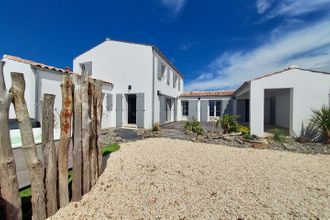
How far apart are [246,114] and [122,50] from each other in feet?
43.7

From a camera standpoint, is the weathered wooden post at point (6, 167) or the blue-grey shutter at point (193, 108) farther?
the blue-grey shutter at point (193, 108)

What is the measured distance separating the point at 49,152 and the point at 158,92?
11.3m

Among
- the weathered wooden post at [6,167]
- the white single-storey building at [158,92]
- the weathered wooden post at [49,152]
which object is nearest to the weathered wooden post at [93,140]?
the weathered wooden post at [49,152]

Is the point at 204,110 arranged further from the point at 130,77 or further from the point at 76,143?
the point at 76,143

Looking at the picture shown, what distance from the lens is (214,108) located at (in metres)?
18.1

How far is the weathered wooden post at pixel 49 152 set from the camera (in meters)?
2.44

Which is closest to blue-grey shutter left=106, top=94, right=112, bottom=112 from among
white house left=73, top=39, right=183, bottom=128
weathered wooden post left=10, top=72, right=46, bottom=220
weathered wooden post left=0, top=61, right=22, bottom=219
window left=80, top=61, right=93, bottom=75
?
white house left=73, top=39, right=183, bottom=128

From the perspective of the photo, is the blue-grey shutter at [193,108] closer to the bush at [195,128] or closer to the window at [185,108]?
the window at [185,108]

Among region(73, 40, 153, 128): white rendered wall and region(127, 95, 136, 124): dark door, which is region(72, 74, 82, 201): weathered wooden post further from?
region(127, 95, 136, 124): dark door

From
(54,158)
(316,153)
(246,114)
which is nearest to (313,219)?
(54,158)

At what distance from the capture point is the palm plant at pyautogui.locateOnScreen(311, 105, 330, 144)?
7926mm

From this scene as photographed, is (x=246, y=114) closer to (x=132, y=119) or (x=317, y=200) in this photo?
(x=132, y=119)

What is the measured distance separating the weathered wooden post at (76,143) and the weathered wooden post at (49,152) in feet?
1.28

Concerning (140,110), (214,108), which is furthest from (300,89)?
(140,110)
